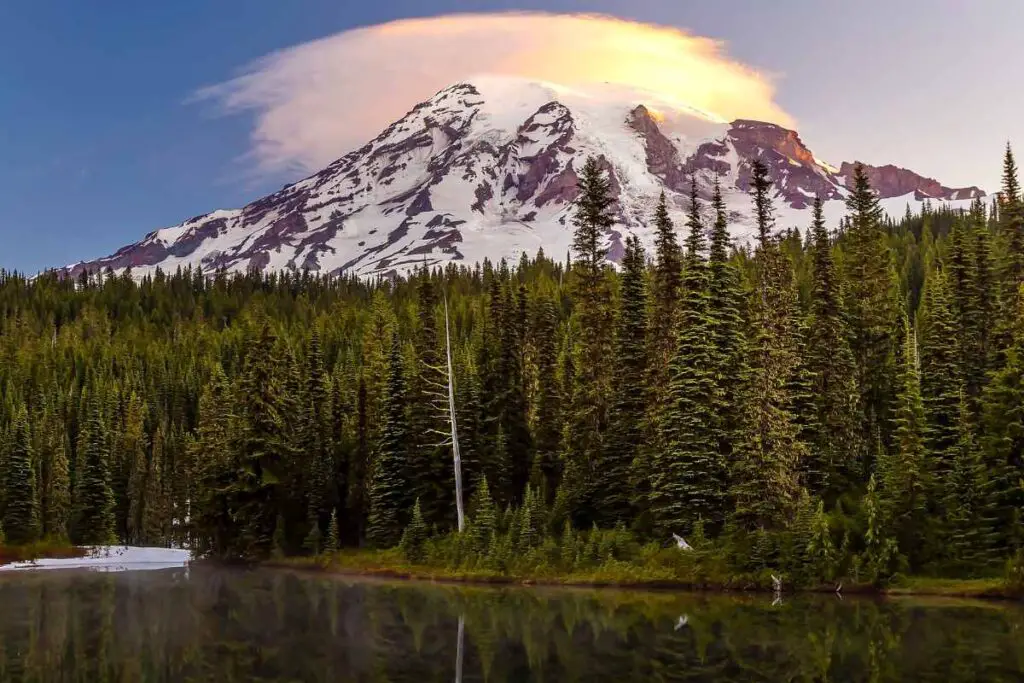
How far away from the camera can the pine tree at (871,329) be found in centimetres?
6016

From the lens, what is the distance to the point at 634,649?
26.4 metres

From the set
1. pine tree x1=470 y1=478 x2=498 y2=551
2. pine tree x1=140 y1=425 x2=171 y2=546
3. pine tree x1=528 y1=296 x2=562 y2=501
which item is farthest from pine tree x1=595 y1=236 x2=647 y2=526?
pine tree x1=140 y1=425 x2=171 y2=546

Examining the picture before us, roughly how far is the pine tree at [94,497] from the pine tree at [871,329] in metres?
70.7

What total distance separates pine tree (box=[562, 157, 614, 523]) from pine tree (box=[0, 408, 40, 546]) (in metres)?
57.4

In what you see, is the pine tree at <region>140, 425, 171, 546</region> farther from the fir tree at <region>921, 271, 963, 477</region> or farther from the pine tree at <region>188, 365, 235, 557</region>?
the fir tree at <region>921, 271, 963, 477</region>

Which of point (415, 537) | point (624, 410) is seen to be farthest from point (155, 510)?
point (624, 410)

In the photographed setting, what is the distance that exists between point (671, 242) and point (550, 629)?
32.2 meters

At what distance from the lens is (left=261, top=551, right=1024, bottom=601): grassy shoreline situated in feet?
132

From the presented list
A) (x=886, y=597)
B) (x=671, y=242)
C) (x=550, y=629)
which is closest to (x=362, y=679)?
(x=550, y=629)

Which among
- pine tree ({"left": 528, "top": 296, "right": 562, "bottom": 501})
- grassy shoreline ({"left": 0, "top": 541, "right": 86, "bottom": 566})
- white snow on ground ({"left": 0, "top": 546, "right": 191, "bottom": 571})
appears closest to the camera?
pine tree ({"left": 528, "top": 296, "right": 562, "bottom": 501})

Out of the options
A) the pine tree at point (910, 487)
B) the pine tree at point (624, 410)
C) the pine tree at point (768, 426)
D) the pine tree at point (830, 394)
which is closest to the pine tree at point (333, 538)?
the pine tree at point (624, 410)

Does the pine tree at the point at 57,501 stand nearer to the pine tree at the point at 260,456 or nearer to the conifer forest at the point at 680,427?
the conifer forest at the point at 680,427

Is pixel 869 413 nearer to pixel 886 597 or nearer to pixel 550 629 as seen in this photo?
pixel 886 597

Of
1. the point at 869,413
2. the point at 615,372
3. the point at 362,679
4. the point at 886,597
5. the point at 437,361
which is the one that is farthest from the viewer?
the point at 437,361
